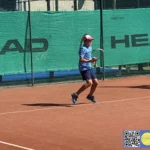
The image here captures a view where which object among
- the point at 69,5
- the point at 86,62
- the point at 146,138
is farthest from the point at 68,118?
the point at 69,5

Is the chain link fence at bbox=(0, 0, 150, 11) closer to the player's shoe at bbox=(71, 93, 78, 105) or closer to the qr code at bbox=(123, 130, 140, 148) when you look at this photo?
the player's shoe at bbox=(71, 93, 78, 105)

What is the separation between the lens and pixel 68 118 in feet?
30.1

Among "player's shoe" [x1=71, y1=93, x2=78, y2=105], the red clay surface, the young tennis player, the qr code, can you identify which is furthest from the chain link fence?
the qr code

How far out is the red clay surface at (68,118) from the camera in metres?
7.11

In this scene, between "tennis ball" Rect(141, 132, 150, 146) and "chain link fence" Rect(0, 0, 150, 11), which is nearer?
"tennis ball" Rect(141, 132, 150, 146)

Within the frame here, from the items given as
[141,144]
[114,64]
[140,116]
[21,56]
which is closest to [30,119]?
[140,116]

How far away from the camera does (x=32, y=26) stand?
15.3m

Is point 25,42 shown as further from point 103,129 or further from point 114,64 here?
point 103,129

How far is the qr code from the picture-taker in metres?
6.53

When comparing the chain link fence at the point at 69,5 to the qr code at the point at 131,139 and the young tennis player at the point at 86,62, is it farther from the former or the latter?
the qr code at the point at 131,139

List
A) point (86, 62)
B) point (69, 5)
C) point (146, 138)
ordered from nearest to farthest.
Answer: point (146, 138) < point (86, 62) < point (69, 5)

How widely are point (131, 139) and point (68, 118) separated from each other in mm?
2589

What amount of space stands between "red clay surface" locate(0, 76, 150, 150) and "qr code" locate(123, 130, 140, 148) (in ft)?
0.37

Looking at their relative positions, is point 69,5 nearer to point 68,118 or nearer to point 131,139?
point 68,118
